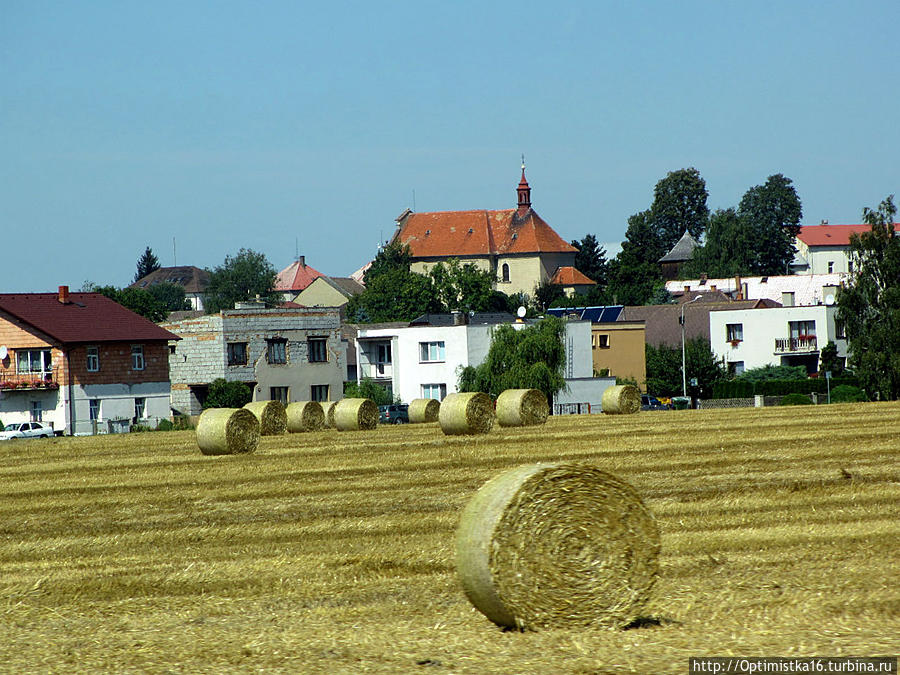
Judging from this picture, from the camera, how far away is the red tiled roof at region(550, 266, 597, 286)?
179 m

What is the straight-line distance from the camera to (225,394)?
3204 inches

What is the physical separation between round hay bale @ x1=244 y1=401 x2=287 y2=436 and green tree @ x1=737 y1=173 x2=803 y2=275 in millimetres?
137266

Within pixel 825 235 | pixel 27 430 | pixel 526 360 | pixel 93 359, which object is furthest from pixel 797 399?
pixel 825 235

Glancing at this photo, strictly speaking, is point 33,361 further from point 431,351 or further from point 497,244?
point 497,244

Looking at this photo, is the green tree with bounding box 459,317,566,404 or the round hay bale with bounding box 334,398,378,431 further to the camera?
the green tree with bounding box 459,317,566,404

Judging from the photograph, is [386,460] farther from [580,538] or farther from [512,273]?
[512,273]

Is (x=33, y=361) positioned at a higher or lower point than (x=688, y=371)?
higher

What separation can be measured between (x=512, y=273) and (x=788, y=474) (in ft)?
538

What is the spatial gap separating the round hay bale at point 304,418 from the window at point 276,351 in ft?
130

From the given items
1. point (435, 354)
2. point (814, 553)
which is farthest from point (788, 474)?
point (435, 354)

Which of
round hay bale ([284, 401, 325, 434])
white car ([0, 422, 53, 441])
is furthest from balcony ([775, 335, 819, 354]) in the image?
round hay bale ([284, 401, 325, 434])

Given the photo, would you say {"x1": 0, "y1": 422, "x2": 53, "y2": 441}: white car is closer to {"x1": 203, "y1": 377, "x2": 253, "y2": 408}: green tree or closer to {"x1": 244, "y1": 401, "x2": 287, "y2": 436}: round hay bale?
{"x1": 203, "y1": 377, "x2": 253, "y2": 408}: green tree

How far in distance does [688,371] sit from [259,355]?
32228 mm

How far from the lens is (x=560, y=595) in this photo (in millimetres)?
11914
